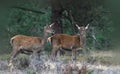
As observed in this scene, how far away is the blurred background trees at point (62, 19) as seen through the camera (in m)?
20.4

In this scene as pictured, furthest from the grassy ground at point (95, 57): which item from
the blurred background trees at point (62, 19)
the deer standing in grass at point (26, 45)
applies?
the deer standing in grass at point (26, 45)

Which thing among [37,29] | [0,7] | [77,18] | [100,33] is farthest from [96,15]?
[0,7]

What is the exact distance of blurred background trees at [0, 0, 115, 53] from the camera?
2036 cm

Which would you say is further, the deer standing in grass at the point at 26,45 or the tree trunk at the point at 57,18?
the tree trunk at the point at 57,18

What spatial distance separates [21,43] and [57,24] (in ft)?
16.1

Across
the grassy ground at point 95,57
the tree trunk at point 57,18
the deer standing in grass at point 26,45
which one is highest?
the tree trunk at point 57,18

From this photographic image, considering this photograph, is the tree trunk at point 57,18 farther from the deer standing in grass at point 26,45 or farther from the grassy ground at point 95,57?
the deer standing in grass at point 26,45

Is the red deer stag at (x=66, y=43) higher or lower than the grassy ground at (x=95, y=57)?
higher

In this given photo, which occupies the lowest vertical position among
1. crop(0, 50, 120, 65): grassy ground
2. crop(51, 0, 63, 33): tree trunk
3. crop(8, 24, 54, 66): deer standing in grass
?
crop(0, 50, 120, 65): grassy ground

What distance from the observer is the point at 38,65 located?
45.5 feet

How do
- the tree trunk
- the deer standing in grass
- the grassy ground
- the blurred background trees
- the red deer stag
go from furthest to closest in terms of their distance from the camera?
the tree trunk
the blurred background trees
the red deer stag
the grassy ground
the deer standing in grass

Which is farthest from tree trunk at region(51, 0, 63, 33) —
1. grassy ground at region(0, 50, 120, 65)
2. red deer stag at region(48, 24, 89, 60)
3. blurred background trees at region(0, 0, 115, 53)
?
red deer stag at region(48, 24, 89, 60)

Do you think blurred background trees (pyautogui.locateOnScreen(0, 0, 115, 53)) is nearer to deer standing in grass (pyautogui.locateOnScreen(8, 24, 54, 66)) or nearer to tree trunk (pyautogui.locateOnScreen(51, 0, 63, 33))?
tree trunk (pyautogui.locateOnScreen(51, 0, 63, 33))

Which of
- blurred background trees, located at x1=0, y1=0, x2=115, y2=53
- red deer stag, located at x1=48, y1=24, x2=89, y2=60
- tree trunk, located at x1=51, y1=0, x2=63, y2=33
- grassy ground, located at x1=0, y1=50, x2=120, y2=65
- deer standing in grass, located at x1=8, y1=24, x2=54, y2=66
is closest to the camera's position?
deer standing in grass, located at x1=8, y1=24, x2=54, y2=66
